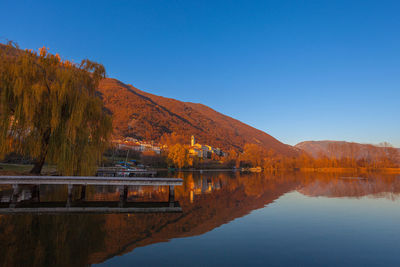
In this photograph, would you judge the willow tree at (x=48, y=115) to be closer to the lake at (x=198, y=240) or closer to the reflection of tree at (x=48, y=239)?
the reflection of tree at (x=48, y=239)

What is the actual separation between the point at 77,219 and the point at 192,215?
23.9ft

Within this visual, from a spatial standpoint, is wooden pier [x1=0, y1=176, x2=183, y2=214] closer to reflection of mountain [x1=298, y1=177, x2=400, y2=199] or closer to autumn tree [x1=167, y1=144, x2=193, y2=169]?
reflection of mountain [x1=298, y1=177, x2=400, y2=199]

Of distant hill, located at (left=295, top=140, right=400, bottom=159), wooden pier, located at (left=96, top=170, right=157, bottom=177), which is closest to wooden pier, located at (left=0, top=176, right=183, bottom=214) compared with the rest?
wooden pier, located at (left=96, top=170, right=157, bottom=177)

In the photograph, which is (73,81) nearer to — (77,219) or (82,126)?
(82,126)

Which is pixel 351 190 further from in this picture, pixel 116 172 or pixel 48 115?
pixel 116 172

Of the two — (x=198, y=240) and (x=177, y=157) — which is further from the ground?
(x=177, y=157)

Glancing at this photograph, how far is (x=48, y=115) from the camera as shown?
16.1 m

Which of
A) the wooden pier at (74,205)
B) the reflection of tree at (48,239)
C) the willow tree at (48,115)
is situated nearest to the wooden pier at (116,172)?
the willow tree at (48,115)

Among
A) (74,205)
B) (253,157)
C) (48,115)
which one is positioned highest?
(48,115)

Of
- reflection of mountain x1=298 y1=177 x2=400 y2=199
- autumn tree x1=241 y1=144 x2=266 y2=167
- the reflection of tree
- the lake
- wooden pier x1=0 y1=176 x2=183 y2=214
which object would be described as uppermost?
autumn tree x1=241 y1=144 x2=266 y2=167

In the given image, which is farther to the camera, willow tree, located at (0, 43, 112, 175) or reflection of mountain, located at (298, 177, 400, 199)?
reflection of mountain, located at (298, 177, 400, 199)

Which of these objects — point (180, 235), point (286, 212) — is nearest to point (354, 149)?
point (286, 212)

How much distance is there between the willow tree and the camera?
1511cm

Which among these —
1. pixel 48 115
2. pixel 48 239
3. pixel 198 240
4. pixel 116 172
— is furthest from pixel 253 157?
pixel 48 239
